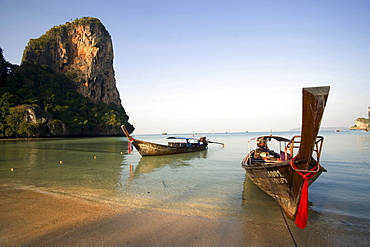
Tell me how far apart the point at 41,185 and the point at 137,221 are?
19.1 ft

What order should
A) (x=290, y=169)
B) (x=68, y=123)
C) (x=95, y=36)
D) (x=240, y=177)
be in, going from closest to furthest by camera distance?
(x=290, y=169) → (x=240, y=177) → (x=68, y=123) → (x=95, y=36)

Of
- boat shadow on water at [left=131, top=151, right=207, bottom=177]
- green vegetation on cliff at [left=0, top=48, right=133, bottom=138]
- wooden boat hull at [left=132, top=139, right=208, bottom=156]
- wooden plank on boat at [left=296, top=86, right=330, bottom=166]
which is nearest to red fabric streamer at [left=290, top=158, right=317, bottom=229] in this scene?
wooden plank on boat at [left=296, top=86, right=330, bottom=166]

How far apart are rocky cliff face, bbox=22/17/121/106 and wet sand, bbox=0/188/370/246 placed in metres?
89.4

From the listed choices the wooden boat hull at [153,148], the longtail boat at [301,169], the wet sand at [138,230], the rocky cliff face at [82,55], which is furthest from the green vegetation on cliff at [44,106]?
the longtail boat at [301,169]

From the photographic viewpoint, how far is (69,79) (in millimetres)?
83125

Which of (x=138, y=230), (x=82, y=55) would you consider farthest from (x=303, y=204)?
(x=82, y=55)

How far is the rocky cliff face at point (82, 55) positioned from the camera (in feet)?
280

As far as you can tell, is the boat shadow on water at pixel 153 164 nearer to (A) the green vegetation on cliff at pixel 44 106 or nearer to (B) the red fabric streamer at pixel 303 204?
(B) the red fabric streamer at pixel 303 204

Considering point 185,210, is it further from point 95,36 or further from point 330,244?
point 95,36

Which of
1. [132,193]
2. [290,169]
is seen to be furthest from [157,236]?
[132,193]

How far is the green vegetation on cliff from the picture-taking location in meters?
51.1

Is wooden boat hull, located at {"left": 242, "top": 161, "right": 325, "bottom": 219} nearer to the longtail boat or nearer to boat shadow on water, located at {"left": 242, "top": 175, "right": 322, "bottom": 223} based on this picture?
the longtail boat

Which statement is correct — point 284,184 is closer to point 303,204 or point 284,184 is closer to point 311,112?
point 303,204

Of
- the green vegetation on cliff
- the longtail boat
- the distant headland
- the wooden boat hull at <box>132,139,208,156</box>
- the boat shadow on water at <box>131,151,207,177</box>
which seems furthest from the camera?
the distant headland
